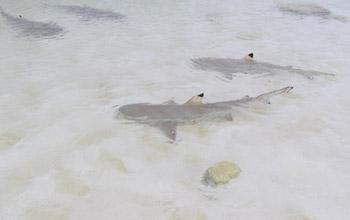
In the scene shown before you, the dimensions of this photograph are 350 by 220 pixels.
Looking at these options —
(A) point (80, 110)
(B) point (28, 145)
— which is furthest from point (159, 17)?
(B) point (28, 145)

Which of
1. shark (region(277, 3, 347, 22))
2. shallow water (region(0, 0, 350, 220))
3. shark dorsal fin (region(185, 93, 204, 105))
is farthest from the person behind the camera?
shark (region(277, 3, 347, 22))

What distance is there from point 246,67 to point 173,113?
2.73m

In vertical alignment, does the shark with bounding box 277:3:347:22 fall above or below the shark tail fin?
above

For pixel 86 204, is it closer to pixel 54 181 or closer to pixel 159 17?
pixel 54 181

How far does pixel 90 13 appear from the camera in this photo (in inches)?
469

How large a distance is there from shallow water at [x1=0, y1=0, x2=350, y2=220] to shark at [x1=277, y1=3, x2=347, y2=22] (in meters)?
2.25

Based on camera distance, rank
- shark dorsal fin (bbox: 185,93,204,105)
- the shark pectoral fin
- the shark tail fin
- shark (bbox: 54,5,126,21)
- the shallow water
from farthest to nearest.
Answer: shark (bbox: 54,5,126,21), the shark tail fin, shark dorsal fin (bbox: 185,93,204,105), the shark pectoral fin, the shallow water

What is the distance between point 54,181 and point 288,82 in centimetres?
484

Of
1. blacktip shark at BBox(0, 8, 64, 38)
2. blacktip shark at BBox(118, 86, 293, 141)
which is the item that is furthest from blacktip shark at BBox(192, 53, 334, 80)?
blacktip shark at BBox(0, 8, 64, 38)

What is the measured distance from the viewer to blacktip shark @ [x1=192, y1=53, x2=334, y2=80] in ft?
28.3

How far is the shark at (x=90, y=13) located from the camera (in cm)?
1166

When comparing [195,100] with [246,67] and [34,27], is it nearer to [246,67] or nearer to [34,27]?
[246,67]

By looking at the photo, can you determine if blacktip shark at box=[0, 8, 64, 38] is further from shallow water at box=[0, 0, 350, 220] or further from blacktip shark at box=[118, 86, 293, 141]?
blacktip shark at box=[118, 86, 293, 141]

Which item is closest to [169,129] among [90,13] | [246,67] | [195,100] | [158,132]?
[158,132]
